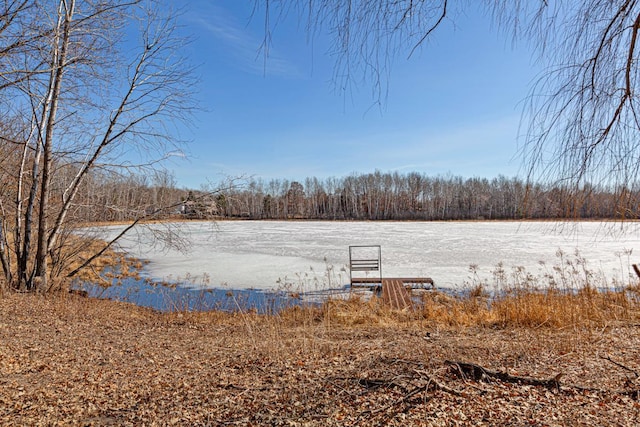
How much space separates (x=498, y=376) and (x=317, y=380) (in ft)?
4.44

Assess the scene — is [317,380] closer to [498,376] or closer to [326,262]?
[498,376]

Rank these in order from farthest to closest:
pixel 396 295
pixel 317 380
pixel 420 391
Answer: pixel 396 295, pixel 317 380, pixel 420 391

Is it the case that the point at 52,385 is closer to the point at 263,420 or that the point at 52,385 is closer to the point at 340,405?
the point at 263,420

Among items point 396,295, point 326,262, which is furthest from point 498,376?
point 326,262

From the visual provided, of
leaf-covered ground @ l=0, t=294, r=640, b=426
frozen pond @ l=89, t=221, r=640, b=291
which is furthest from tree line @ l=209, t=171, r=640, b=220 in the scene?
leaf-covered ground @ l=0, t=294, r=640, b=426

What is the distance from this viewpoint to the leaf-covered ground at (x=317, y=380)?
2.08m

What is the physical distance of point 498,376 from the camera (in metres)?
2.44

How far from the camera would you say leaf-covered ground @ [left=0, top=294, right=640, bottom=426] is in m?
2.08

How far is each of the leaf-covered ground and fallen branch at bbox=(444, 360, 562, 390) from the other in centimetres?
1

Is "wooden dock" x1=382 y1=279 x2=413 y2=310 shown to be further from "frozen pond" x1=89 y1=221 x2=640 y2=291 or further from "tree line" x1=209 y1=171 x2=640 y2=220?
"tree line" x1=209 y1=171 x2=640 y2=220

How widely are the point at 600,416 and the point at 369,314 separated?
5.70 m

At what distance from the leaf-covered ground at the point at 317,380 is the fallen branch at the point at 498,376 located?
0.01 meters

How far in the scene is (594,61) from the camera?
1.97m

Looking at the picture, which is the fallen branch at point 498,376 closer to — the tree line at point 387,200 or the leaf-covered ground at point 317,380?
the leaf-covered ground at point 317,380
